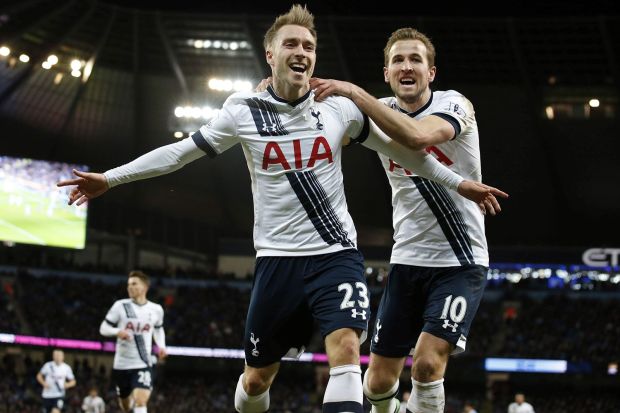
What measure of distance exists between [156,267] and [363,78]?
15.0 meters

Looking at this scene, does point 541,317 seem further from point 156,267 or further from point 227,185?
point 156,267

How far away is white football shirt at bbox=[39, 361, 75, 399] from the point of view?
20.4 meters

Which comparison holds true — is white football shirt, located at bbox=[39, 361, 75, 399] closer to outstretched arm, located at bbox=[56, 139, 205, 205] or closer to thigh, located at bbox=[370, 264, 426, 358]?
thigh, located at bbox=[370, 264, 426, 358]

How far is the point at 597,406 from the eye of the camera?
3666cm

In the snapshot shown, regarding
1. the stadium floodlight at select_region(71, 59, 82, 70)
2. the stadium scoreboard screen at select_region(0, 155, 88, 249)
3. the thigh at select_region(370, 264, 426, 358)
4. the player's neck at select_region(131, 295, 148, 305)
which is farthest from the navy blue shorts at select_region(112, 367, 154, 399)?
the stadium floodlight at select_region(71, 59, 82, 70)

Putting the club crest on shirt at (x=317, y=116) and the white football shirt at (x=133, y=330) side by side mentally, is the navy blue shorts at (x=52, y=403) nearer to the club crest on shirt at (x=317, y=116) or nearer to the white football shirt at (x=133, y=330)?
the white football shirt at (x=133, y=330)

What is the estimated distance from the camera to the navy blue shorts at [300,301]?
534cm

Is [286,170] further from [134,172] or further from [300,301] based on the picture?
[134,172]

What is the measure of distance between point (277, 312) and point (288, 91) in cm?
135

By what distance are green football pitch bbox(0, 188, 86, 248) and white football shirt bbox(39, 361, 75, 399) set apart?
18.5 meters

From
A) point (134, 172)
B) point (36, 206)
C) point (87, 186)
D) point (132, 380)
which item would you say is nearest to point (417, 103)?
point (134, 172)

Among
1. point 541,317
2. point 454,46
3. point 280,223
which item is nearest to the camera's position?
point 280,223

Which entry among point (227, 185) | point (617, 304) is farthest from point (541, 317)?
point (227, 185)

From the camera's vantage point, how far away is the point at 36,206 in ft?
126
